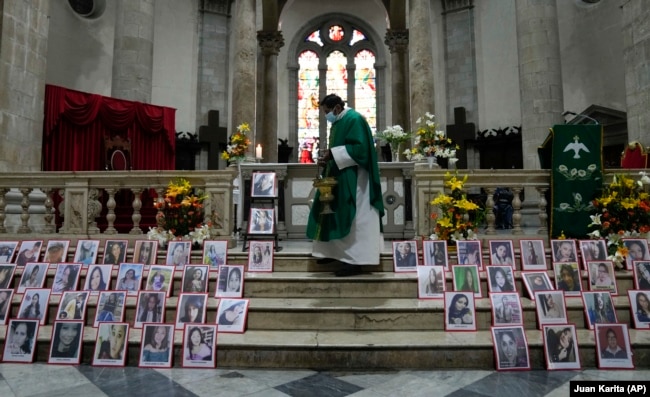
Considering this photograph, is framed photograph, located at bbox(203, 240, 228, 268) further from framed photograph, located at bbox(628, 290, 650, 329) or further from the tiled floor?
framed photograph, located at bbox(628, 290, 650, 329)

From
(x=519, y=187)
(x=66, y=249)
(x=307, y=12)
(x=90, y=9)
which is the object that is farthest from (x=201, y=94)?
(x=519, y=187)

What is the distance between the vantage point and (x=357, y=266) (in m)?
4.75

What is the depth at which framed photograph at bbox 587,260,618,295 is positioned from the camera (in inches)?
172

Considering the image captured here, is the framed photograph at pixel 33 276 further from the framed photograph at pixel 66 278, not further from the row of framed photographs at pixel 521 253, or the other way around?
the row of framed photographs at pixel 521 253

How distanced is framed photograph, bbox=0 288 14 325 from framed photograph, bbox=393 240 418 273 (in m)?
3.77

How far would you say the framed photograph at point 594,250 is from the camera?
4.76 m

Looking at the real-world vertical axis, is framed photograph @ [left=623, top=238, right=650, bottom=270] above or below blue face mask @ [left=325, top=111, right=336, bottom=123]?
below

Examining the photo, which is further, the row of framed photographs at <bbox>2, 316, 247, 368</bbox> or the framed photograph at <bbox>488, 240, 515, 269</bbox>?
the framed photograph at <bbox>488, 240, 515, 269</bbox>

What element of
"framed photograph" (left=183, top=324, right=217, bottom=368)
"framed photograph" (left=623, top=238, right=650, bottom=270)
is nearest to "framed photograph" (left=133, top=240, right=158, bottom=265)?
"framed photograph" (left=183, top=324, right=217, bottom=368)

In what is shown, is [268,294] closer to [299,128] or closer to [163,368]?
[163,368]

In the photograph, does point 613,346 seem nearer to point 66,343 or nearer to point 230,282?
point 230,282

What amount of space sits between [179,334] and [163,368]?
35 centimetres

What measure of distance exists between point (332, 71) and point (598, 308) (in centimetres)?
1654

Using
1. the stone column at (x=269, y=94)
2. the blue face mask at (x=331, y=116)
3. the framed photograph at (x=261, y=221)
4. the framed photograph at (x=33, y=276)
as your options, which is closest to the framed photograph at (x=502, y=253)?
the blue face mask at (x=331, y=116)
